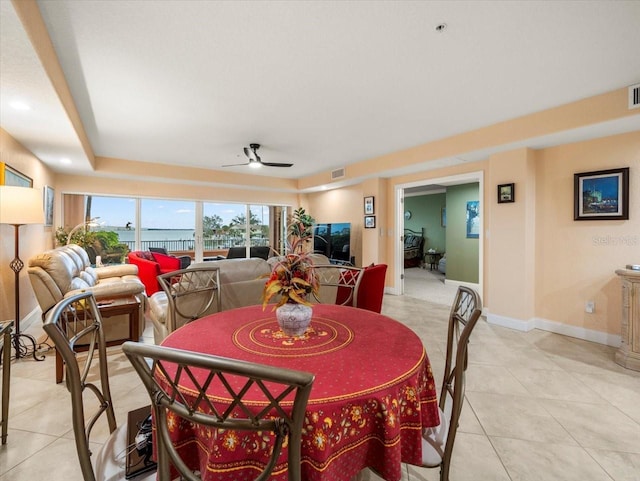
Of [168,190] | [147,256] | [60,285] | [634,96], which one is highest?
[634,96]

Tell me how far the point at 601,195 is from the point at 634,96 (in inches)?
42.8

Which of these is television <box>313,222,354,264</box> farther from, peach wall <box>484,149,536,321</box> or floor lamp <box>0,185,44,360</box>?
floor lamp <box>0,185,44,360</box>

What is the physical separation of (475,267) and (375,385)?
6.09 metres

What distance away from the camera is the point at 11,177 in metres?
3.21

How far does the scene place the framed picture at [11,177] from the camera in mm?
2922

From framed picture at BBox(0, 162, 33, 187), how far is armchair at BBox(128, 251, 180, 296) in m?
1.80

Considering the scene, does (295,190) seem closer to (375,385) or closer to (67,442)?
(67,442)

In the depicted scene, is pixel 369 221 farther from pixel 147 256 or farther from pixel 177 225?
pixel 177 225

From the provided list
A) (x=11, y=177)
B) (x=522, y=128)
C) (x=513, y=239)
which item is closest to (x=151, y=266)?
(x=11, y=177)

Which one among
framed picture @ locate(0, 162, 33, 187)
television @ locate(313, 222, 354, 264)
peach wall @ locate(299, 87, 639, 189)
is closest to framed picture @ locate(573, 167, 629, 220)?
Result: peach wall @ locate(299, 87, 639, 189)

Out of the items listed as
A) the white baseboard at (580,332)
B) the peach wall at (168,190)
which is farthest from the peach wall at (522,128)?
the peach wall at (168,190)

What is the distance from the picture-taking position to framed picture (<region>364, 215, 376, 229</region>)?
6.01 m

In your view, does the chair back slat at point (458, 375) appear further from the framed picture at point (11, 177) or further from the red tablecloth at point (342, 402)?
the framed picture at point (11, 177)

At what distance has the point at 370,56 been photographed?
2.31 m
